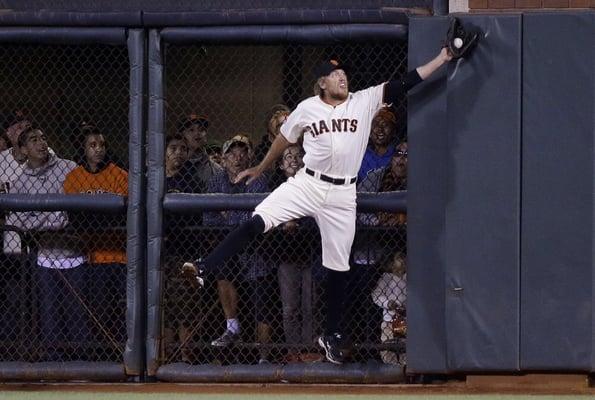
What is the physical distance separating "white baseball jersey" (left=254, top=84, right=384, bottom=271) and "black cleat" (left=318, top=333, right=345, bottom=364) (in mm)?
480

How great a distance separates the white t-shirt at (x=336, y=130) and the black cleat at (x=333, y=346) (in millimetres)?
1100

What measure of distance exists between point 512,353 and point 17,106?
5.03 metres

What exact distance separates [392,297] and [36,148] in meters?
2.83

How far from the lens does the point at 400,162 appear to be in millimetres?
8609

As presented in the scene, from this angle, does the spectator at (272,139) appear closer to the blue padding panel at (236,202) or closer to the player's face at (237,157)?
the player's face at (237,157)

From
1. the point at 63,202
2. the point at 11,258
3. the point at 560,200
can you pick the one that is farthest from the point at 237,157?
the point at 560,200

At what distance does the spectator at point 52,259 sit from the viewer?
8898 mm

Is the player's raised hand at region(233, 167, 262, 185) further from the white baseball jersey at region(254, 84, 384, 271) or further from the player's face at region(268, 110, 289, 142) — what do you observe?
the player's face at region(268, 110, 289, 142)

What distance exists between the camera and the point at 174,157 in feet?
29.5

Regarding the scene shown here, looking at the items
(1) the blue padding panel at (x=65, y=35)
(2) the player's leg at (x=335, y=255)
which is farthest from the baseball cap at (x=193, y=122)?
(2) the player's leg at (x=335, y=255)

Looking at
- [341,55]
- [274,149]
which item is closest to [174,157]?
[274,149]

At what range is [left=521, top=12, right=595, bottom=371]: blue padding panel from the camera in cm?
812

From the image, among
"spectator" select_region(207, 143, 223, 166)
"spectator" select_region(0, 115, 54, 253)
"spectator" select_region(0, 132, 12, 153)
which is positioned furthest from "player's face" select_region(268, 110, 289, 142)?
"spectator" select_region(0, 132, 12, 153)

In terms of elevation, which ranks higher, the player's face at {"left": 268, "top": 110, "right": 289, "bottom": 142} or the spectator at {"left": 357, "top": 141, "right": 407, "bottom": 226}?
the player's face at {"left": 268, "top": 110, "right": 289, "bottom": 142}
